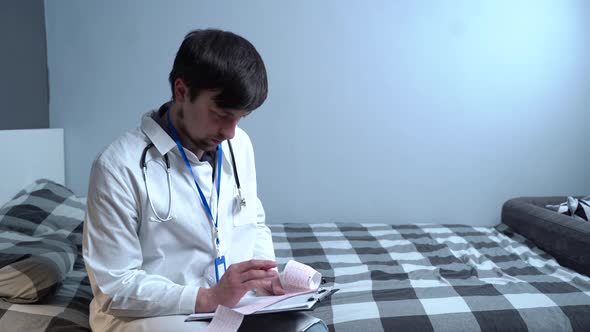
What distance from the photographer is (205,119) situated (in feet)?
3.85

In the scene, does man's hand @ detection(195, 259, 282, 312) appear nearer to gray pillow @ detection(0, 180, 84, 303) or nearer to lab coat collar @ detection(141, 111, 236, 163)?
lab coat collar @ detection(141, 111, 236, 163)

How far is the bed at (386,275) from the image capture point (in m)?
1.50

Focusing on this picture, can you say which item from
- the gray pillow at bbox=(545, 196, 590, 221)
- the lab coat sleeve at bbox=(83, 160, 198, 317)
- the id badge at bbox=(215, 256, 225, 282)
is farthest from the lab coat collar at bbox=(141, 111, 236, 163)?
the gray pillow at bbox=(545, 196, 590, 221)

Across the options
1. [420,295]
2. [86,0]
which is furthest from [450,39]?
[86,0]

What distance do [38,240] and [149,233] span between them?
779mm

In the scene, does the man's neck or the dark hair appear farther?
the man's neck

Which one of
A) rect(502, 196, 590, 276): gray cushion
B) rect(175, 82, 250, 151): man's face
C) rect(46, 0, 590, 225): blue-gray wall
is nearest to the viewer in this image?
rect(175, 82, 250, 151): man's face

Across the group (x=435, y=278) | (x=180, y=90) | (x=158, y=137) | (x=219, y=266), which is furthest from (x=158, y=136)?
(x=435, y=278)

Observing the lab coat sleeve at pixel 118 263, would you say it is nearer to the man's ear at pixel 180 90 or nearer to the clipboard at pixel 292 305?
the clipboard at pixel 292 305

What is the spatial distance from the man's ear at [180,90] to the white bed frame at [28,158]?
Result: 1.26 metres

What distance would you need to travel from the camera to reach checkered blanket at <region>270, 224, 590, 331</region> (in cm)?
155

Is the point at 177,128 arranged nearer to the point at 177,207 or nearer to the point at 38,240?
the point at 177,207

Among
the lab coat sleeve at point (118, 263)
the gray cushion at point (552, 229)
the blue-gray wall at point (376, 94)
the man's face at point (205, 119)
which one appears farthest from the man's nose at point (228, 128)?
the gray cushion at point (552, 229)

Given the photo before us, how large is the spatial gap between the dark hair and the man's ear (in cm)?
1
